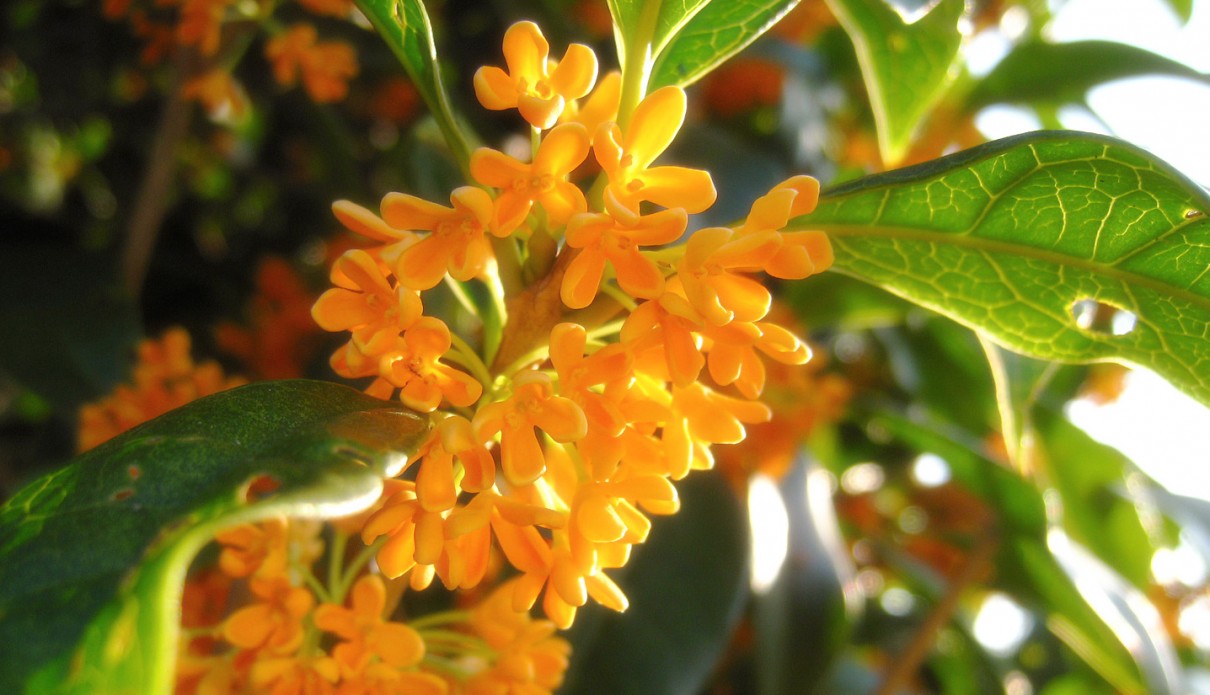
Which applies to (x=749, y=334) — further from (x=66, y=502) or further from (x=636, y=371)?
(x=66, y=502)

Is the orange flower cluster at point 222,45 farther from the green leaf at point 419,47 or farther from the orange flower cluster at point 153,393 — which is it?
the green leaf at point 419,47

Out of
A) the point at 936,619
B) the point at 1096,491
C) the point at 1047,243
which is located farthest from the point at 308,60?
the point at 1096,491

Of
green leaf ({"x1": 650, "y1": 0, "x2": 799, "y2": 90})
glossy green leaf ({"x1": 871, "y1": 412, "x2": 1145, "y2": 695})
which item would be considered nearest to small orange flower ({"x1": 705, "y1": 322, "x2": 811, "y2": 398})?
green leaf ({"x1": 650, "y1": 0, "x2": 799, "y2": 90})

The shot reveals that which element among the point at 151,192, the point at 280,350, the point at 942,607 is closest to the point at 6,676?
the point at 280,350

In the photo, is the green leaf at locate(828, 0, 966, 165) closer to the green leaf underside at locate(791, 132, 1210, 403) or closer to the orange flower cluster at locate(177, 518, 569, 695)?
the green leaf underside at locate(791, 132, 1210, 403)

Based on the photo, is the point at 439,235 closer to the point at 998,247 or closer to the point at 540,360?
the point at 540,360

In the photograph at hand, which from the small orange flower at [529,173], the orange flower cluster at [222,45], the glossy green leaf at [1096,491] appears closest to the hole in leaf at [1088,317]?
the small orange flower at [529,173]
